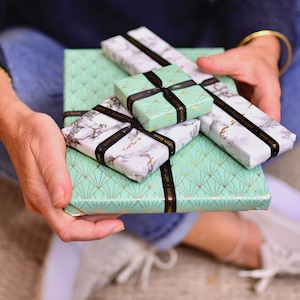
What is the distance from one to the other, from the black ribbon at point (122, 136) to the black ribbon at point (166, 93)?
Answer: 0.05 feet

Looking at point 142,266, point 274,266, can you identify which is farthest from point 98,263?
point 274,266

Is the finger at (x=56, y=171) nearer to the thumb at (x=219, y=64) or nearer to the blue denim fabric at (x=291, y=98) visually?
the thumb at (x=219, y=64)

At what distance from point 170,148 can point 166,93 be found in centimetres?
8

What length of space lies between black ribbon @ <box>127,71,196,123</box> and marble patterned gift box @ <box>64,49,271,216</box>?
48 millimetres

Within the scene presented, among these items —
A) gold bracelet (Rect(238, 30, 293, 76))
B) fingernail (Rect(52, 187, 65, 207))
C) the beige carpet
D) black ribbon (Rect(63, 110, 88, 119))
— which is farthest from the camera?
the beige carpet

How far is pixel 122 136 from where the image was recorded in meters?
0.56

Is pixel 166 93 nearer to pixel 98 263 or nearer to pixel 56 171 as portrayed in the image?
pixel 56 171

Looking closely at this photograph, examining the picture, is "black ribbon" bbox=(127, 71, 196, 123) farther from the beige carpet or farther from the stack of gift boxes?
the beige carpet

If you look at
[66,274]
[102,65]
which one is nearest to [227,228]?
[66,274]

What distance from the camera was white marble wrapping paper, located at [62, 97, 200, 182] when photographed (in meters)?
0.53

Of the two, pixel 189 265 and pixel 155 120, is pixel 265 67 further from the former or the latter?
pixel 189 265

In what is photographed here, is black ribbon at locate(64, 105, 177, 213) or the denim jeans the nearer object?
black ribbon at locate(64, 105, 177, 213)

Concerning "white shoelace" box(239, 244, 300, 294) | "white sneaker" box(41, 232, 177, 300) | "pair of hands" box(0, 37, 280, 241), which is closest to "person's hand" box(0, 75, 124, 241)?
"pair of hands" box(0, 37, 280, 241)

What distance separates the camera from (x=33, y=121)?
59 centimetres
